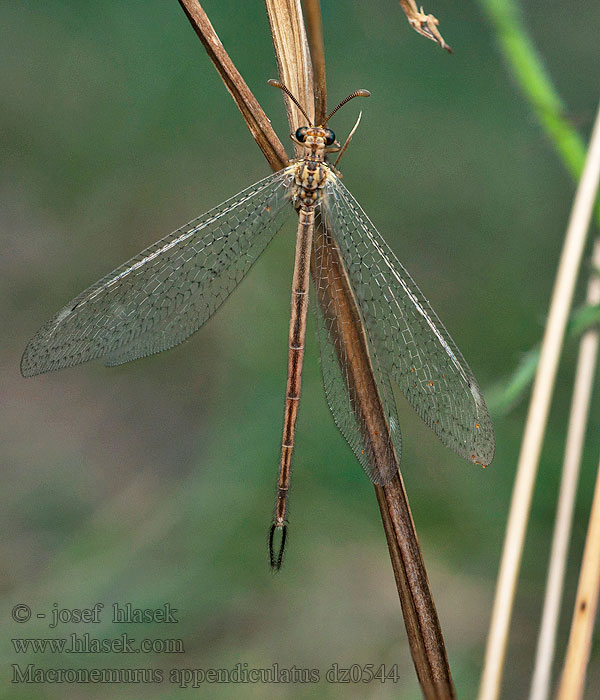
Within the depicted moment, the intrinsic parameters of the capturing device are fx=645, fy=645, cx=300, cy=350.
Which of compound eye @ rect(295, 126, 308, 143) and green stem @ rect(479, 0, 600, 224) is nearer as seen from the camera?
compound eye @ rect(295, 126, 308, 143)

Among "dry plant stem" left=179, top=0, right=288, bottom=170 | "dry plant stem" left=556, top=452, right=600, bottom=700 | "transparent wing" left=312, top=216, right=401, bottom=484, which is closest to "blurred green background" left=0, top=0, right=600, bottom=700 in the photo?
"transparent wing" left=312, top=216, right=401, bottom=484

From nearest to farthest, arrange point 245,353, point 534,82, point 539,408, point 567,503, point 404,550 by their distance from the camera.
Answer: point 404,550
point 539,408
point 534,82
point 567,503
point 245,353

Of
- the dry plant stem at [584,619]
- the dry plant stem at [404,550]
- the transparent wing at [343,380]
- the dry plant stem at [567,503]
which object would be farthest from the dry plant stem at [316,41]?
the dry plant stem at [584,619]

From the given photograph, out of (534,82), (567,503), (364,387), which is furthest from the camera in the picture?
(567,503)

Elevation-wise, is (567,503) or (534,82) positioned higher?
(534,82)

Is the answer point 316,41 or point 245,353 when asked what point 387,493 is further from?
point 245,353

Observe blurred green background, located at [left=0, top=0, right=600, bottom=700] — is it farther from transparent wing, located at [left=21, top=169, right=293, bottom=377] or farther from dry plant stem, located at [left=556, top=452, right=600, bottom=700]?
dry plant stem, located at [left=556, top=452, right=600, bottom=700]

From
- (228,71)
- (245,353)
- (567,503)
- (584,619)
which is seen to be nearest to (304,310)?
(228,71)
